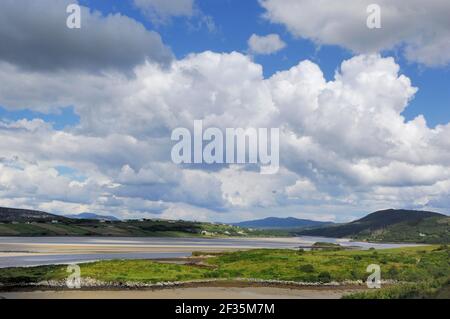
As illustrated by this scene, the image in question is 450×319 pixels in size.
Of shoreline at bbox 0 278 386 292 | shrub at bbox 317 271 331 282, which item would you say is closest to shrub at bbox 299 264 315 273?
shrub at bbox 317 271 331 282

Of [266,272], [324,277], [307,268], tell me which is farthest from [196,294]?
[307,268]

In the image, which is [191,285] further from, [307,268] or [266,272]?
[307,268]

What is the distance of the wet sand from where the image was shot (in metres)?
64.4

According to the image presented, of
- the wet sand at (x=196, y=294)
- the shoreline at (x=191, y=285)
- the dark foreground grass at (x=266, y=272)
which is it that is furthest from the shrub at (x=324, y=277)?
the wet sand at (x=196, y=294)

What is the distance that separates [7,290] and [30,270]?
2115 cm

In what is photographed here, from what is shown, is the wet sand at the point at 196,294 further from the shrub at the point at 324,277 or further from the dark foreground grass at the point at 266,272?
the dark foreground grass at the point at 266,272

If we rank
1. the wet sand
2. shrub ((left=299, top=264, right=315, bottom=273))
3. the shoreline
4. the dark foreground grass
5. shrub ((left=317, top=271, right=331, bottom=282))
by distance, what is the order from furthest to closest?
shrub ((left=299, top=264, right=315, bottom=273)), shrub ((left=317, top=271, right=331, bottom=282)), the dark foreground grass, the shoreline, the wet sand

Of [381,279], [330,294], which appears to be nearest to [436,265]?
[381,279]

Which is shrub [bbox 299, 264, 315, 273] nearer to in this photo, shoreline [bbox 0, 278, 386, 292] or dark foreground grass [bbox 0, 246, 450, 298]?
dark foreground grass [bbox 0, 246, 450, 298]

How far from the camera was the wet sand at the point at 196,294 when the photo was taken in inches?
2537

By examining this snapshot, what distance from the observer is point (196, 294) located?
67.6m

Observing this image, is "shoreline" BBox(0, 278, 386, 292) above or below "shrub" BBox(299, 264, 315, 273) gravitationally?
below
